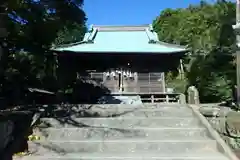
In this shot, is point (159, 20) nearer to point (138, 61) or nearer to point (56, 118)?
point (138, 61)

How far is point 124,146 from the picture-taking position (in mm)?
5516

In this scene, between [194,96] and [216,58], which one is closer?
[194,96]

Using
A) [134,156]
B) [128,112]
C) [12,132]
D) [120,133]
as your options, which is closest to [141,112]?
[128,112]

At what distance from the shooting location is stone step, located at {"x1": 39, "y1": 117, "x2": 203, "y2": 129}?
639 cm

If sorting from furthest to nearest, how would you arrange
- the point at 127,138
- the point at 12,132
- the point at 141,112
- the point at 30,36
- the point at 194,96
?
the point at 30,36
the point at 194,96
the point at 141,112
the point at 127,138
the point at 12,132

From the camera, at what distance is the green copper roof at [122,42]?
15594 mm

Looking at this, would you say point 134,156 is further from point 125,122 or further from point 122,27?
point 122,27

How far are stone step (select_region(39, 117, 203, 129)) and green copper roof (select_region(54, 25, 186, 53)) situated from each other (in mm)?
8961

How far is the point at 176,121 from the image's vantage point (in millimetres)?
6613

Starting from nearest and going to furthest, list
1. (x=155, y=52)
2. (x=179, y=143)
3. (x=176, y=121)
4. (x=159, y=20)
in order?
1. (x=179, y=143)
2. (x=176, y=121)
3. (x=155, y=52)
4. (x=159, y=20)

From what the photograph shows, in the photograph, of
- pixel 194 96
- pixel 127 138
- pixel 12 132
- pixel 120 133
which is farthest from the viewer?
pixel 194 96

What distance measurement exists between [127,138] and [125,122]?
0.80m

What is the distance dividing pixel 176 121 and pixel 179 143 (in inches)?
43.6

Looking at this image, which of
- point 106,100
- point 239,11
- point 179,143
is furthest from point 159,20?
point 179,143
